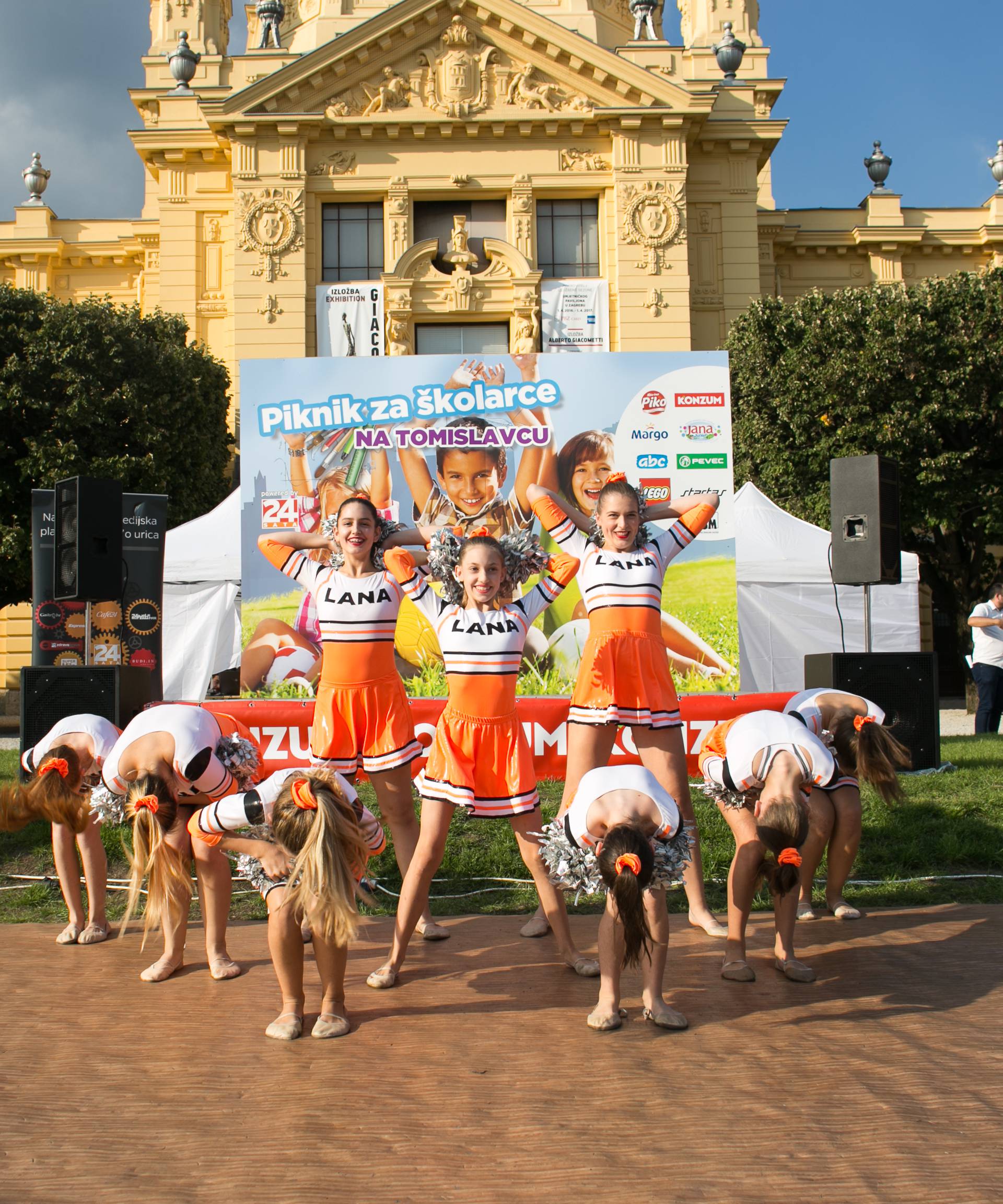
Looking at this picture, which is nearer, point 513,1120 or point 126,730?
point 513,1120

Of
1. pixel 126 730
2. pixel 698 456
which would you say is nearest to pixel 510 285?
pixel 698 456

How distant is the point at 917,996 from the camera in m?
4.29

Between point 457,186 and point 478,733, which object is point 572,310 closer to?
point 457,186

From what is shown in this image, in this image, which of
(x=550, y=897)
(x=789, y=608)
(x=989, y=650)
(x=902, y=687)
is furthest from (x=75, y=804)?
(x=789, y=608)

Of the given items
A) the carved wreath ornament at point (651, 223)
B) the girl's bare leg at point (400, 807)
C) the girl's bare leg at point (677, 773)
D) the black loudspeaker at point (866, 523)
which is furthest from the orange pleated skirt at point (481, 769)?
the carved wreath ornament at point (651, 223)

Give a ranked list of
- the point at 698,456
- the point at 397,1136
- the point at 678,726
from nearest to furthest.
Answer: the point at 397,1136 → the point at 678,726 → the point at 698,456

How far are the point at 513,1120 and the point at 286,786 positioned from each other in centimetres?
146

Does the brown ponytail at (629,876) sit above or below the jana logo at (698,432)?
below

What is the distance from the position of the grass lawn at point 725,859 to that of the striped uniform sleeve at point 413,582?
187 cm

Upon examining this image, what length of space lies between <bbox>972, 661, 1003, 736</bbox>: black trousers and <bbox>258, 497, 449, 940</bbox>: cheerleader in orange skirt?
24.9ft

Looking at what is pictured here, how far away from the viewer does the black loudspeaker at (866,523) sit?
8367 mm

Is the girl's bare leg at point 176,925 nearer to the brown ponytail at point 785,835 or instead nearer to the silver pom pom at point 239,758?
the silver pom pom at point 239,758

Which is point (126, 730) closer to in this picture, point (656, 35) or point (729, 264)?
point (729, 264)

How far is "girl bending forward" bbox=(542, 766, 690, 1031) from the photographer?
3.85 meters
